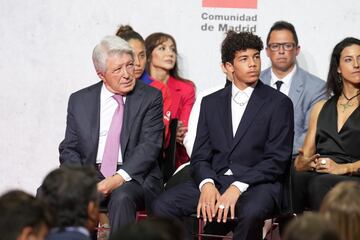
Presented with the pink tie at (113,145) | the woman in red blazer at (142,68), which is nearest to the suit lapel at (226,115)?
the pink tie at (113,145)

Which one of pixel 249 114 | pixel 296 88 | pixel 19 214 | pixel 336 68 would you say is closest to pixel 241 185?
pixel 249 114

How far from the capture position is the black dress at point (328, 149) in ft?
16.6

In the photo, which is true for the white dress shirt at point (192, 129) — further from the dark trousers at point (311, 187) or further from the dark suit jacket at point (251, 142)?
the dark trousers at point (311, 187)

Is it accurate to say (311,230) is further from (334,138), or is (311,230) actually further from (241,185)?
(334,138)

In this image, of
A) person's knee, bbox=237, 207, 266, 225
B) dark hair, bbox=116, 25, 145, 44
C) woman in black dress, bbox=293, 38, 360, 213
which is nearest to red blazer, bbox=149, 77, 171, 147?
dark hair, bbox=116, 25, 145, 44

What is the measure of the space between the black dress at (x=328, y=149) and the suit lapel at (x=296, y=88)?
49cm

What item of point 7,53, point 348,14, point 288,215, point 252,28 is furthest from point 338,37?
point 7,53

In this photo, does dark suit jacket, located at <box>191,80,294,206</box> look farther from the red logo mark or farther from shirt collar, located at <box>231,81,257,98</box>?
the red logo mark

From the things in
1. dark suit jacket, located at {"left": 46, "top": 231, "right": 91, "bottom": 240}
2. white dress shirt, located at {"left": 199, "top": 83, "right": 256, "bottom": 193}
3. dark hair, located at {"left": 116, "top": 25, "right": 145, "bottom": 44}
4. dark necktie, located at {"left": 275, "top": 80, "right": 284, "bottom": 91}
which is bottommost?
dark suit jacket, located at {"left": 46, "top": 231, "right": 91, "bottom": 240}

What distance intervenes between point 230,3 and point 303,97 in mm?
1089

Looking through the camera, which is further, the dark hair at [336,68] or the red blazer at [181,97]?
the red blazer at [181,97]

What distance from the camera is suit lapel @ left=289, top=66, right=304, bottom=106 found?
580cm

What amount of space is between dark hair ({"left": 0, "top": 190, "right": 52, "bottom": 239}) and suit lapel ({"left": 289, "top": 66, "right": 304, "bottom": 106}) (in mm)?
2986

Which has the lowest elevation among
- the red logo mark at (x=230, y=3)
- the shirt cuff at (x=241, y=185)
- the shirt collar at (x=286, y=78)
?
the shirt cuff at (x=241, y=185)
